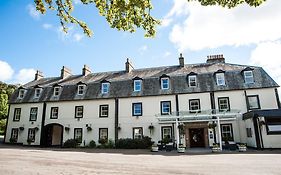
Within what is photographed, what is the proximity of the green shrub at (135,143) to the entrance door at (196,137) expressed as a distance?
14.0 feet

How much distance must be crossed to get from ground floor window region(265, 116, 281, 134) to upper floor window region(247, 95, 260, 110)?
235cm

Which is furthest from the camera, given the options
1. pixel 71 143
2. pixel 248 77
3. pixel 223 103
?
pixel 71 143

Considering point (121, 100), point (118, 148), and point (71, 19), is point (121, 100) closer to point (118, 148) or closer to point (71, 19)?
point (118, 148)

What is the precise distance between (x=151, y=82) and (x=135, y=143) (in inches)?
276

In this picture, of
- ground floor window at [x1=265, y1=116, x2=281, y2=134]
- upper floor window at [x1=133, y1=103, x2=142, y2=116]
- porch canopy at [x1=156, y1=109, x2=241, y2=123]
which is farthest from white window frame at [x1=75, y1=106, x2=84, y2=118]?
ground floor window at [x1=265, y1=116, x2=281, y2=134]

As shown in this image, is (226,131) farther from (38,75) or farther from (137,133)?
(38,75)

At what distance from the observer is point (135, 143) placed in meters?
20.2

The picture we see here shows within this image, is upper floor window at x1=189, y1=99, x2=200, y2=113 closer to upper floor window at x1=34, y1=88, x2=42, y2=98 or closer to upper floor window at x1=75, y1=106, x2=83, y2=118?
upper floor window at x1=75, y1=106, x2=83, y2=118

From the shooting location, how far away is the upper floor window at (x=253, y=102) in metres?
19.7

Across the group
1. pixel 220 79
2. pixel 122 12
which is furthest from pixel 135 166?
pixel 220 79

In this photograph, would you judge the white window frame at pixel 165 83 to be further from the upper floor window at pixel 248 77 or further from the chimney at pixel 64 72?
the chimney at pixel 64 72

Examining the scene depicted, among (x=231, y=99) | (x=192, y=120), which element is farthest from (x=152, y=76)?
(x=231, y=99)

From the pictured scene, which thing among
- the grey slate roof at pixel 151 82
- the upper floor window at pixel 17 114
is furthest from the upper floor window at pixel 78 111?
the upper floor window at pixel 17 114

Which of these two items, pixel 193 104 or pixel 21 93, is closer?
pixel 193 104
